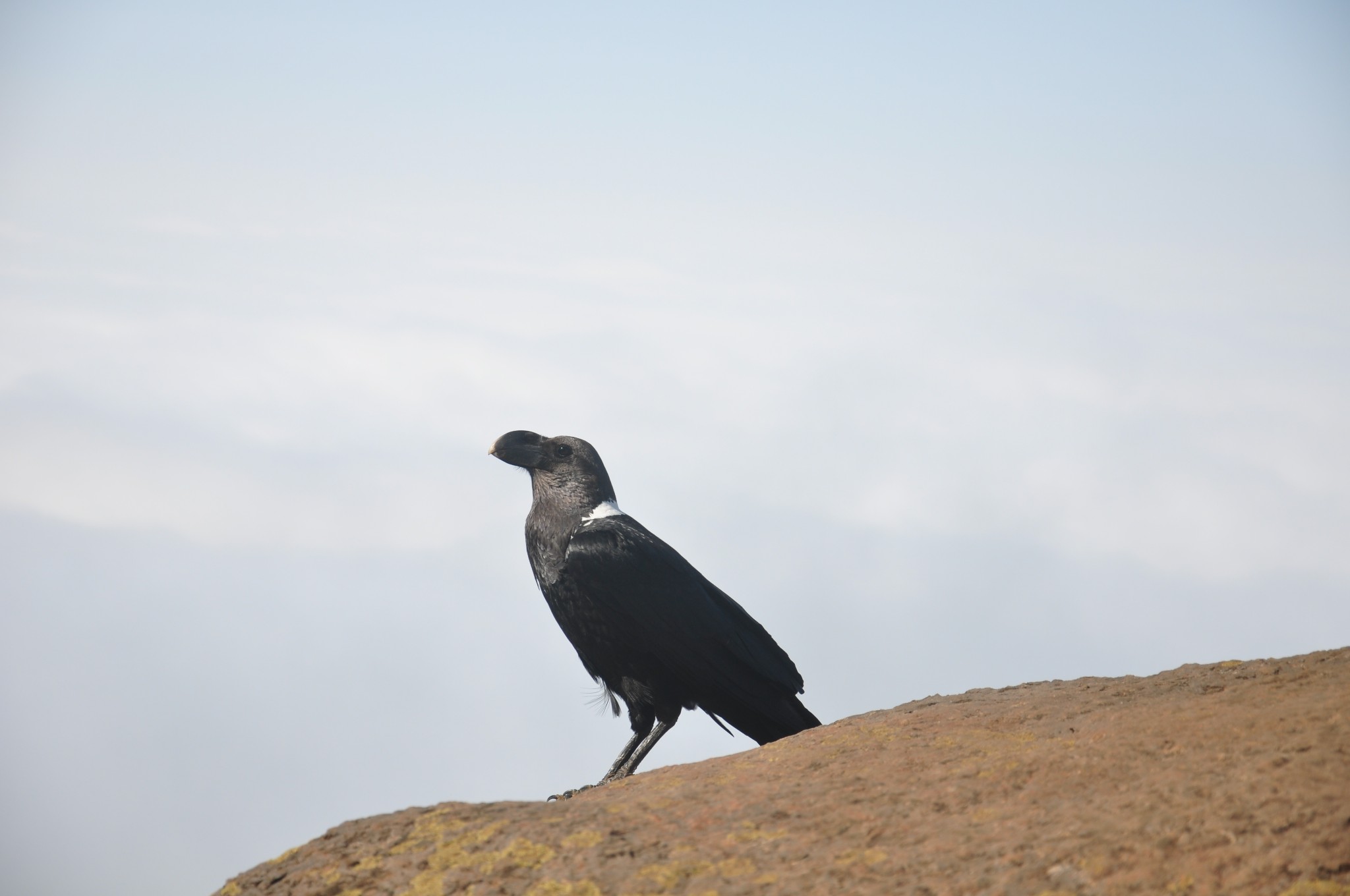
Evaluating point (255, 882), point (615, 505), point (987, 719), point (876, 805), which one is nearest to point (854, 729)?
point (987, 719)

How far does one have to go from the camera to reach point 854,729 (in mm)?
4926

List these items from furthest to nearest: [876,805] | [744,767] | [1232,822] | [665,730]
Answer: [665,730]
[744,767]
[876,805]
[1232,822]

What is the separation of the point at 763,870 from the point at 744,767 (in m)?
1.10

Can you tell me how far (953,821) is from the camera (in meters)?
3.48

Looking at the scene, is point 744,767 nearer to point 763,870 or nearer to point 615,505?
point 763,870

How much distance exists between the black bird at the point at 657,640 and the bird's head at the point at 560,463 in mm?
478

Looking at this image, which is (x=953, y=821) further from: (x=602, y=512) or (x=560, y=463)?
(x=560, y=463)

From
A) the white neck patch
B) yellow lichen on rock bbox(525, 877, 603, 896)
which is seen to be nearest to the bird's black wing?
the white neck patch

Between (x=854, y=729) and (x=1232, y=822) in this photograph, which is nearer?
(x=1232, y=822)

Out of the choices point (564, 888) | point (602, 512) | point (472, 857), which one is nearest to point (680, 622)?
point (602, 512)

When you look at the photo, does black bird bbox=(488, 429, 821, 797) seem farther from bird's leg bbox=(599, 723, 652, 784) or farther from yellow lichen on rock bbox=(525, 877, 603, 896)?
yellow lichen on rock bbox=(525, 877, 603, 896)

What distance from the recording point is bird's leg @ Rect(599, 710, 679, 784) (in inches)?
262

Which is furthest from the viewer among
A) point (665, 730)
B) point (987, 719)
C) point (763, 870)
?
point (665, 730)

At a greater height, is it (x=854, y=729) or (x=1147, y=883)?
(x=854, y=729)
